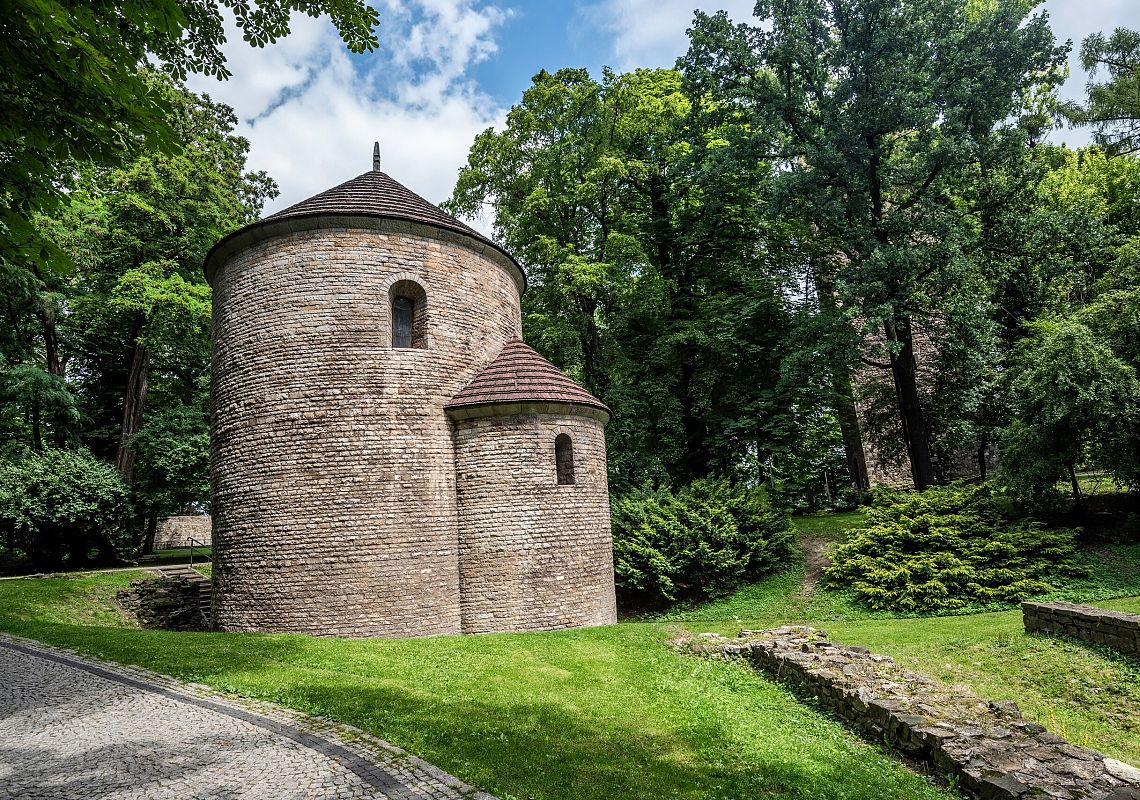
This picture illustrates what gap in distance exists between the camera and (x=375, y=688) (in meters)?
7.78

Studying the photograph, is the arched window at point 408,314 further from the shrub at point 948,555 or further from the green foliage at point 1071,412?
the green foliage at point 1071,412

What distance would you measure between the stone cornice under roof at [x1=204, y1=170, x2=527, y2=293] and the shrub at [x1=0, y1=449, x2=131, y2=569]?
33.7 feet

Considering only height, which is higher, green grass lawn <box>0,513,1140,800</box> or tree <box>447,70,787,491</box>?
tree <box>447,70,787,491</box>

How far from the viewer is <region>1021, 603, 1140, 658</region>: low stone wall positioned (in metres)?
8.84

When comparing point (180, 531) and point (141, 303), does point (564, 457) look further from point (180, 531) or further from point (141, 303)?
point (180, 531)

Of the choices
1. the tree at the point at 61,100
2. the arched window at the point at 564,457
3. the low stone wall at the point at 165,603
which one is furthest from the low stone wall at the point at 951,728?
the low stone wall at the point at 165,603

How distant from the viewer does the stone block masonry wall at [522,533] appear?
505 inches

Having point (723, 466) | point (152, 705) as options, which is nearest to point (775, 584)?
point (723, 466)

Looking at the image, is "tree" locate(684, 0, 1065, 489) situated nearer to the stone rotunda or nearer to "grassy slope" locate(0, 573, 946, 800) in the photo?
the stone rotunda

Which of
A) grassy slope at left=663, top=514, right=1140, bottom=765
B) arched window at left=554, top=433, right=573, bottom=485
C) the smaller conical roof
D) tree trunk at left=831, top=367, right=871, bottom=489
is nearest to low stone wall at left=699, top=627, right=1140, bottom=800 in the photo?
grassy slope at left=663, top=514, right=1140, bottom=765

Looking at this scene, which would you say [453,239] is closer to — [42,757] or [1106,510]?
[42,757]

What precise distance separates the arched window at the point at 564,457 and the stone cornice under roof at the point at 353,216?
4.62m

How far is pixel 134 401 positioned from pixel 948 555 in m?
26.8

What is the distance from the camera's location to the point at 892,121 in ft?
57.6
